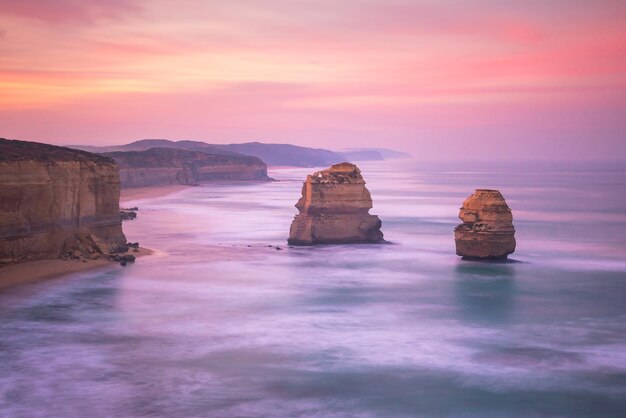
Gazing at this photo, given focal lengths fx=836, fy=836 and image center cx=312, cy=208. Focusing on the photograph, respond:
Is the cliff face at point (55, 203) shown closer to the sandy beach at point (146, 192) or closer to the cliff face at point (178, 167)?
the sandy beach at point (146, 192)

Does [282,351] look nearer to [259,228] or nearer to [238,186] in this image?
[259,228]

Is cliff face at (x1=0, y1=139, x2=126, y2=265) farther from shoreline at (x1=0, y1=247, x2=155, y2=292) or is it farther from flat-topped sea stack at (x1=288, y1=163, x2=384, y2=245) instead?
flat-topped sea stack at (x1=288, y1=163, x2=384, y2=245)

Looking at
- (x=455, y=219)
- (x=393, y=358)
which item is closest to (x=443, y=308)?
(x=393, y=358)

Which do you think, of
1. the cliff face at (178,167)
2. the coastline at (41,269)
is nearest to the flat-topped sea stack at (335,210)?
the coastline at (41,269)

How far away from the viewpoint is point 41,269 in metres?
36.3

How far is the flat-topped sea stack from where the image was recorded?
4550 cm

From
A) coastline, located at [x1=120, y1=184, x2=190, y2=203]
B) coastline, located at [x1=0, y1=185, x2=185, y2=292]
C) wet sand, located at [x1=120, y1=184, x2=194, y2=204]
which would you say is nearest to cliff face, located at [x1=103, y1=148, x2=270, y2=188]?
coastline, located at [x1=120, y1=184, x2=190, y2=203]

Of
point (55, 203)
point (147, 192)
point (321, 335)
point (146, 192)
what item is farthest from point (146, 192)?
point (321, 335)

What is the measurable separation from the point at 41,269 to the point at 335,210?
16.6m

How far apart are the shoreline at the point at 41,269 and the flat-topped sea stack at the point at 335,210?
11.7 m

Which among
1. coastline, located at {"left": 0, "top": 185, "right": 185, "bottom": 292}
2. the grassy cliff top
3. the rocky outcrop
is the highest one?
the grassy cliff top

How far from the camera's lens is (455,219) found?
74.9 m

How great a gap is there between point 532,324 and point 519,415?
407 inches

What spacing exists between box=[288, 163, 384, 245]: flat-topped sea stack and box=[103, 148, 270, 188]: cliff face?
6801 cm
